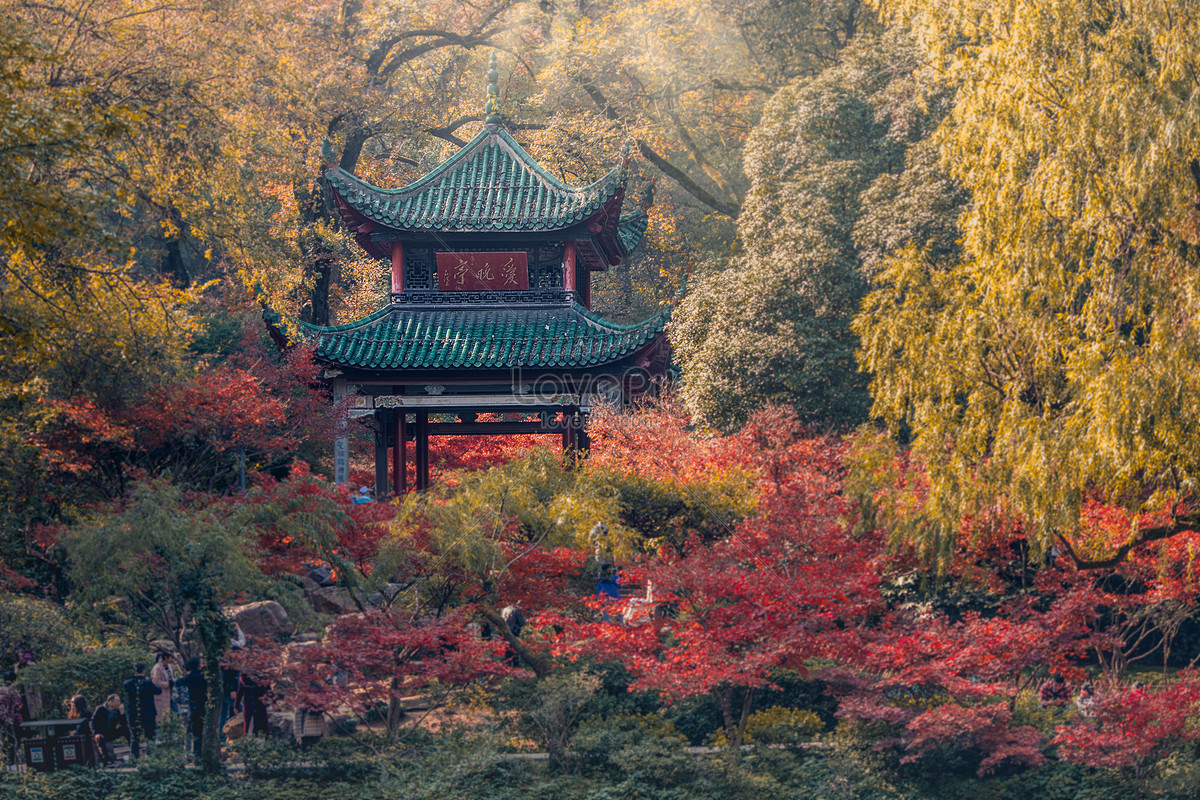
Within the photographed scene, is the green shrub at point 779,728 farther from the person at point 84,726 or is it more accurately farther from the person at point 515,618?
the person at point 84,726

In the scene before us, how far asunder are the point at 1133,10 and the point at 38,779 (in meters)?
12.8

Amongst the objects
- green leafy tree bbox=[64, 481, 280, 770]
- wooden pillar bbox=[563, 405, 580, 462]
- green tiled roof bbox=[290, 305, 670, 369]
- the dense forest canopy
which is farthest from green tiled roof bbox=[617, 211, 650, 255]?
green leafy tree bbox=[64, 481, 280, 770]

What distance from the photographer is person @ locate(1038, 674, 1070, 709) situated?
1295 centimetres

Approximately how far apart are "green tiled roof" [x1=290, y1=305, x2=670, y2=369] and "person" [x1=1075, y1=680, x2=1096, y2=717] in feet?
28.6

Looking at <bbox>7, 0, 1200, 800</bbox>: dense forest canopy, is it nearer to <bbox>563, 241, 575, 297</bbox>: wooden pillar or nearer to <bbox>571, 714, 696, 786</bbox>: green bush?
<bbox>571, 714, 696, 786</bbox>: green bush

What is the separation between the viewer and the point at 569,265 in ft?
64.3

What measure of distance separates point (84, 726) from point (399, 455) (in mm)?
8837

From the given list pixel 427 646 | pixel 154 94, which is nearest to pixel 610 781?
pixel 427 646

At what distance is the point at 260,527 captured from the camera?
11.7 m

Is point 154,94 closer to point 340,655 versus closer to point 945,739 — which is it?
point 340,655

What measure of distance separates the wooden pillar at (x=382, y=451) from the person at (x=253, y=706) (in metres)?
→ 8.28

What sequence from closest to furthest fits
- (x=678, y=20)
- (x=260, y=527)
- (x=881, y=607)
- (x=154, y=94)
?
(x=260, y=527) < (x=881, y=607) < (x=154, y=94) < (x=678, y=20)

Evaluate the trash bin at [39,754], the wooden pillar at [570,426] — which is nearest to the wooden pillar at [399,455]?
the wooden pillar at [570,426]

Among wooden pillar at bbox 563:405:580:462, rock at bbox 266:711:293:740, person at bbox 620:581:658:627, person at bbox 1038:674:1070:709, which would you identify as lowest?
person at bbox 1038:674:1070:709
